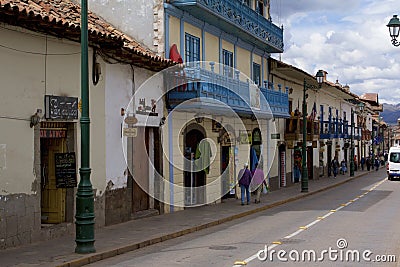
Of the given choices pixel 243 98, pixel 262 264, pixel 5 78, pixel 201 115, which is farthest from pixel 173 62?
pixel 262 264

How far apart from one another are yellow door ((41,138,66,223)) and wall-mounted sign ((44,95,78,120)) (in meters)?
0.77

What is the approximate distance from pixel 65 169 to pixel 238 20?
12.6 metres

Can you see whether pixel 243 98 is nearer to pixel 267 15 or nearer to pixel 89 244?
pixel 267 15

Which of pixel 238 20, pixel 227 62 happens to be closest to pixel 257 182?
pixel 227 62

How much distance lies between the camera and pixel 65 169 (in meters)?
14.5

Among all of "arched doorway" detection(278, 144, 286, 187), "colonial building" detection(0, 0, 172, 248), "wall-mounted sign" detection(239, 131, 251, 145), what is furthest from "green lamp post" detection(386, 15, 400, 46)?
"arched doorway" detection(278, 144, 286, 187)

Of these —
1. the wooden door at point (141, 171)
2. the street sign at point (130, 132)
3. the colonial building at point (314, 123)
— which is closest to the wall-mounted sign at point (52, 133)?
the street sign at point (130, 132)

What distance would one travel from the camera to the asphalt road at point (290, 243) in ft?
37.6

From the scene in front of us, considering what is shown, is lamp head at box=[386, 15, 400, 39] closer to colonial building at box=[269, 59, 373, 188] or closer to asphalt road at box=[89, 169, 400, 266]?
asphalt road at box=[89, 169, 400, 266]

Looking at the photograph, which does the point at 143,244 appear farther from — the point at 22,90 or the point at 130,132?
the point at 130,132

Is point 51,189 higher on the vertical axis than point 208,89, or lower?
lower

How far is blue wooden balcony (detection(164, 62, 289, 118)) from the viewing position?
19.9m

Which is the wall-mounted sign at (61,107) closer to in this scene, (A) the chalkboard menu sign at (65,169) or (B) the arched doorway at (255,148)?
(A) the chalkboard menu sign at (65,169)

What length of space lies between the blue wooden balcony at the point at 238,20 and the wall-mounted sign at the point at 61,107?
276 inches
